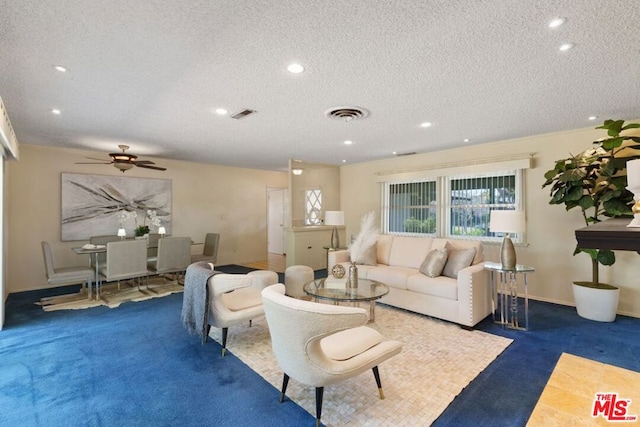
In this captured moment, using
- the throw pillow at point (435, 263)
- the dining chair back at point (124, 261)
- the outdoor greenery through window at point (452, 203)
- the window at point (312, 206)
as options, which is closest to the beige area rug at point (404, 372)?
the throw pillow at point (435, 263)

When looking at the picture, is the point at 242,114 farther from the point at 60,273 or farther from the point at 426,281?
the point at 60,273

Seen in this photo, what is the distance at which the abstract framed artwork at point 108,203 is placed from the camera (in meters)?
5.29

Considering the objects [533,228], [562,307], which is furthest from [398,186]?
[562,307]

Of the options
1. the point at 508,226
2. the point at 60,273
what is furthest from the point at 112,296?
the point at 508,226

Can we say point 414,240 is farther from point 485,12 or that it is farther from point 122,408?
point 122,408

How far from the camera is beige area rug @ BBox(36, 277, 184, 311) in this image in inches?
165

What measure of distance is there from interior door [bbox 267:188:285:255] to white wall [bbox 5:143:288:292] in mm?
565

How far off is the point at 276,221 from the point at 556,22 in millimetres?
7894

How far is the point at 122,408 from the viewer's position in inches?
79.5

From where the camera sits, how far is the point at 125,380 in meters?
2.35

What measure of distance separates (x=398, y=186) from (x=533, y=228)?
8.22ft

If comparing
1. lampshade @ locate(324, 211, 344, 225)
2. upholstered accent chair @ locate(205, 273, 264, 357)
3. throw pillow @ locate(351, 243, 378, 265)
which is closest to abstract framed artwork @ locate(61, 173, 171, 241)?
lampshade @ locate(324, 211, 344, 225)

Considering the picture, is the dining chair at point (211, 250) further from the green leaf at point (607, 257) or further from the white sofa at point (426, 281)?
the green leaf at point (607, 257)

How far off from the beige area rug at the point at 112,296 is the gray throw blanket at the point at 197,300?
6.49 ft
